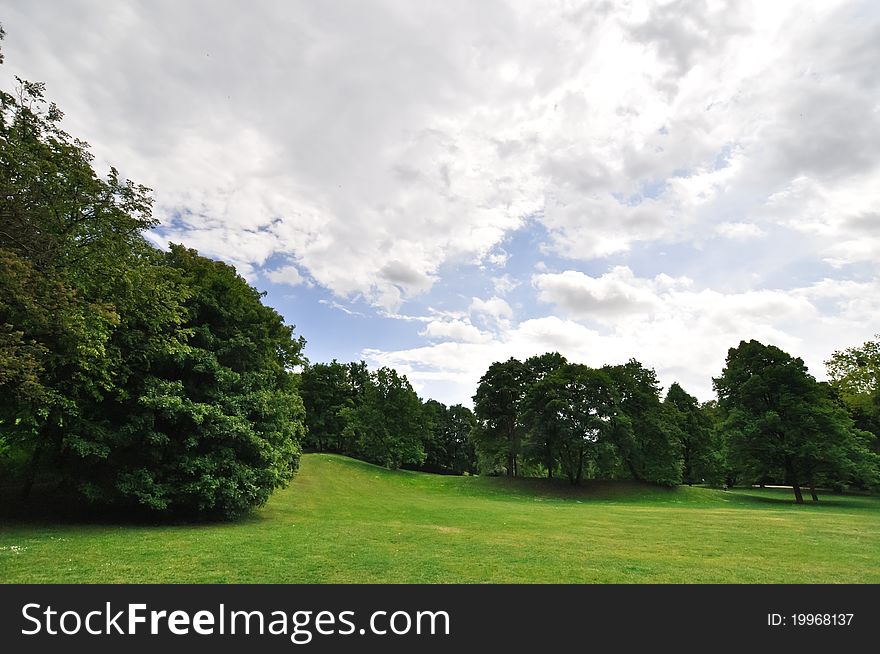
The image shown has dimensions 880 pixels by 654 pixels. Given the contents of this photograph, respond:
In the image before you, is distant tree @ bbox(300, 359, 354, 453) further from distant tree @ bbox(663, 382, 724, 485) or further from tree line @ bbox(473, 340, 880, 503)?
distant tree @ bbox(663, 382, 724, 485)

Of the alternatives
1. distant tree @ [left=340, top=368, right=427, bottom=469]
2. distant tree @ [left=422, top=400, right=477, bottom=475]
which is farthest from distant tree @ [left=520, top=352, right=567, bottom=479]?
distant tree @ [left=422, top=400, right=477, bottom=475]

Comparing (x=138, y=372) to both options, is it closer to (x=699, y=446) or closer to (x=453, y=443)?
(x=699, y=446)

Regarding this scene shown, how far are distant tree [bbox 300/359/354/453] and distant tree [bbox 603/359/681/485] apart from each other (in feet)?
151

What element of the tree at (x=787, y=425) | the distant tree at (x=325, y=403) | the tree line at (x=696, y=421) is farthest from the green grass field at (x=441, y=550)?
the distant tree at (x=325, y=403)

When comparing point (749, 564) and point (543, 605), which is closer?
point (543, 605)

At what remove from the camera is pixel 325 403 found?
7900 centimetres

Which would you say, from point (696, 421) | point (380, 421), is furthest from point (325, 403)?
point (696, 421)

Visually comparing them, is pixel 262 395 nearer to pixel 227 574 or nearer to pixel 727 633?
pixel 227 574

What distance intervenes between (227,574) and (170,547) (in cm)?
471

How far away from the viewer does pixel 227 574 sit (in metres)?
10.0

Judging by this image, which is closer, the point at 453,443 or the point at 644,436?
the point at 644,436

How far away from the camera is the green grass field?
10203 millimetres

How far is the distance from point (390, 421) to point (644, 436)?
29.9 meters

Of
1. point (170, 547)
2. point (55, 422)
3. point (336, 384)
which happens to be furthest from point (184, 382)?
point (336, 384)
